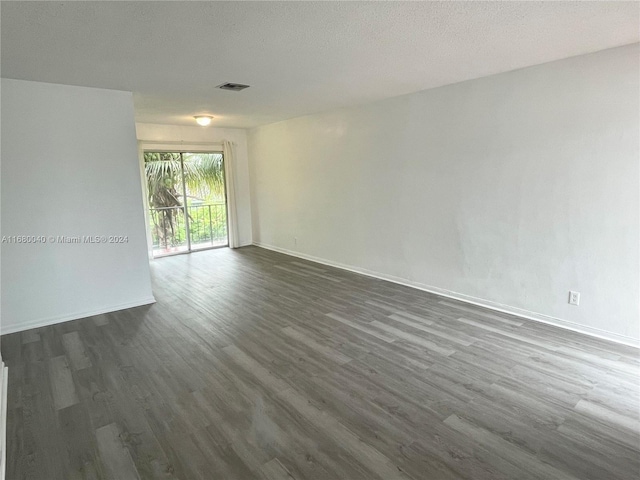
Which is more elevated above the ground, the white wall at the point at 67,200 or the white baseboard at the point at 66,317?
the white wall at the point at 67,200

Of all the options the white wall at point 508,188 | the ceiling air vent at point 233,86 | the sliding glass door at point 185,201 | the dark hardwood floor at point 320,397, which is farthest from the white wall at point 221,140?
the dark hardwood floor at point 320,397

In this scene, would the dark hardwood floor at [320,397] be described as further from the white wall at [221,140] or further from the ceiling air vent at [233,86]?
the white wall at [221,140]

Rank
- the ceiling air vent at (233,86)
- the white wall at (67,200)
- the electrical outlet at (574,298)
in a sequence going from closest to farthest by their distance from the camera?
the electrical outlet at (574,298) → the white wall at (67,200) → the ceiling air vent at (233,86)

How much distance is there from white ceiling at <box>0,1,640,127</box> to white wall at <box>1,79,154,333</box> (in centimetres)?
29

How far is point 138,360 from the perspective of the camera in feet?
9.60

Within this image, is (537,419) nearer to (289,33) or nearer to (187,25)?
(289,33)


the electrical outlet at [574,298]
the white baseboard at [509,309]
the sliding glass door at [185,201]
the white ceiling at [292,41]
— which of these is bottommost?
the white baseboard at [509,309]

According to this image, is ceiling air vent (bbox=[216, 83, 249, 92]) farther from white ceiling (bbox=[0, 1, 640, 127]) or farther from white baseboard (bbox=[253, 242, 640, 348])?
white baseboard (bbox=[253, 242, 640, 348])

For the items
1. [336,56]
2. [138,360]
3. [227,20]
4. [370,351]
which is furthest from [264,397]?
[336,56]

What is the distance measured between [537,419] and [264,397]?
5.48 feet

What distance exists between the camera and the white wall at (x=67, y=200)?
3391 mm

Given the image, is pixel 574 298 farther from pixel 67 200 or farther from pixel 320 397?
pixel 67 200

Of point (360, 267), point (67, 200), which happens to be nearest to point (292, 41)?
point (67, 200)

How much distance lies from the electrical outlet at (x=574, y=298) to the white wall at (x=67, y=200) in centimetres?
440
